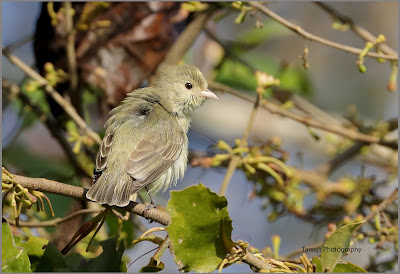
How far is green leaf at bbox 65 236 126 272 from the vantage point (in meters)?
2.45

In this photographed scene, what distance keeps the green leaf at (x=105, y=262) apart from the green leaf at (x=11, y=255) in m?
0.30

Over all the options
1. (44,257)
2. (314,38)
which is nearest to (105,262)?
(44,257)

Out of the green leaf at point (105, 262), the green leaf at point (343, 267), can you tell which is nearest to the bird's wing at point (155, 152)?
the green leaf at point (105, 262)

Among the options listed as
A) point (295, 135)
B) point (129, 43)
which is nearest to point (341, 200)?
point (295, 135)

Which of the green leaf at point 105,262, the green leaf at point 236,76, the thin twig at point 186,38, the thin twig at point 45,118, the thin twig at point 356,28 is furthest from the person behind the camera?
the green leaf at point 236,76

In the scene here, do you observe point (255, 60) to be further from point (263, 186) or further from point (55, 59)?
point (55, 59)

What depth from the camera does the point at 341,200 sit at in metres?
4.87

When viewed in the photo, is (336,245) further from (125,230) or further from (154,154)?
(125,230)

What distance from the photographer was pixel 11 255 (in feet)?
7.57

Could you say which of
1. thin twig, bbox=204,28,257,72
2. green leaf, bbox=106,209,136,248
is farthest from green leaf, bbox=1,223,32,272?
thin twig, bbox=204,28,257,72

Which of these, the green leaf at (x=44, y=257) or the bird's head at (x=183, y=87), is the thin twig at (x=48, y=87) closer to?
the bird's head at (x=183, y=87)

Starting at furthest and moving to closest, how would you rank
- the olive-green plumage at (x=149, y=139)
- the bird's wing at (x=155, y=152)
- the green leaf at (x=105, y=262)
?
the bird's wing at (x=155, y=152), the olive-green plumage at (x=149, y=139), the green leaf at (x=105, y=262)

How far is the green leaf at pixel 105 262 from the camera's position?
2.45 metres

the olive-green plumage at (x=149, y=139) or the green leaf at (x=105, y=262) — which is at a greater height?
the olive-green plumage at (x=149, y=139)
